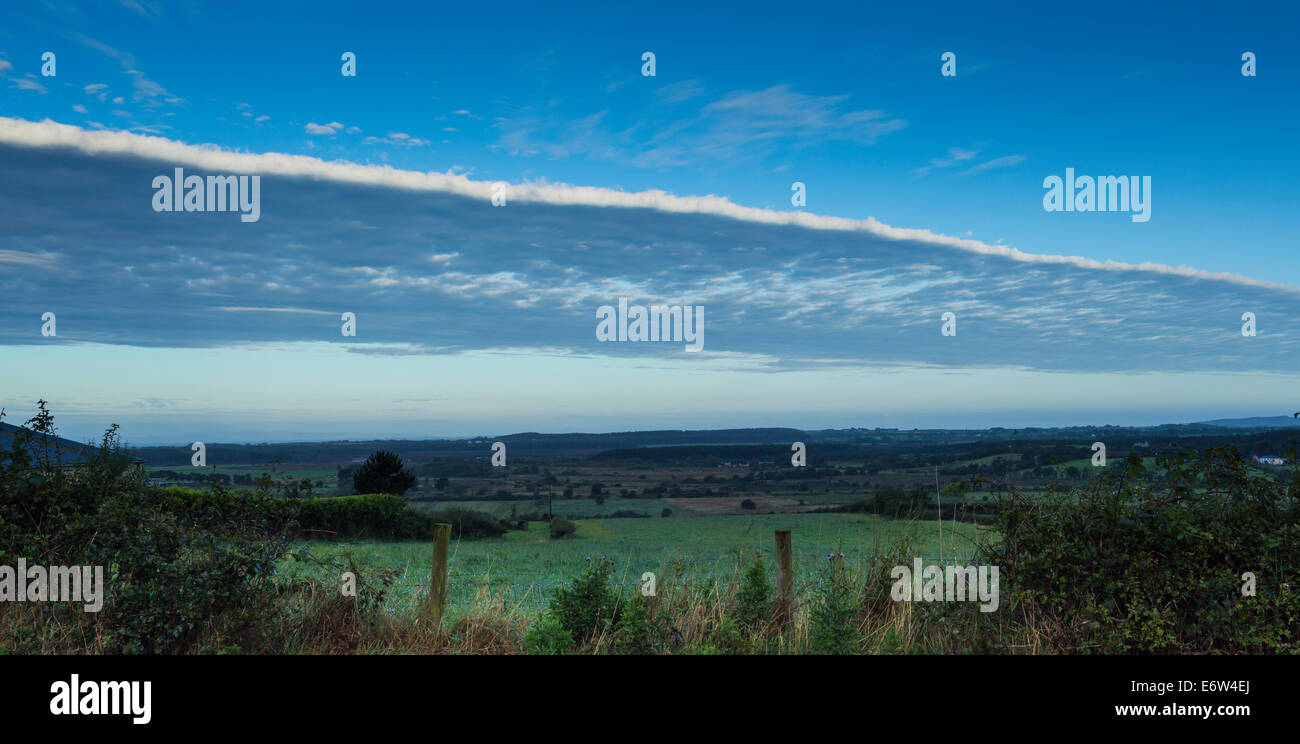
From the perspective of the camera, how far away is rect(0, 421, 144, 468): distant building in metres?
7.81

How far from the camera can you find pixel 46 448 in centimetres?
802

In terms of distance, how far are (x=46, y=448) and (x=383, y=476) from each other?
27.4 meters

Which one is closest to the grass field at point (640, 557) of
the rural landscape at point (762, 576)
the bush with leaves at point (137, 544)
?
the rural landscape at point (762, 576)

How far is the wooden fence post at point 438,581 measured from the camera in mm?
7480

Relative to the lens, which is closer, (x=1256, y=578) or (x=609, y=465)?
(x=1256, y=578)

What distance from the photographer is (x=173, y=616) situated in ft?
21.7

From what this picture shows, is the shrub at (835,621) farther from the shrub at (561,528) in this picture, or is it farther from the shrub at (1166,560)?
the shrub at (561,528)

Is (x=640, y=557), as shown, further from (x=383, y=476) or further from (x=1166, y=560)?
(x=383, y=476)

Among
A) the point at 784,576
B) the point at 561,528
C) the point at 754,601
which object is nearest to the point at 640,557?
the point at 784,576
